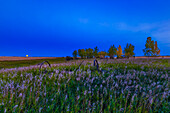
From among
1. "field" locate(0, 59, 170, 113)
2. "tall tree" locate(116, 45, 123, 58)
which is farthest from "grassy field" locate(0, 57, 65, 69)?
"tall tree" locate(116, 45, 123, 58)

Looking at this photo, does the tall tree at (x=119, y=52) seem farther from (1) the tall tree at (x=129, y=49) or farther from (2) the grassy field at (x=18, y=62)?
(2) the grassy field at (x=18, y=62)

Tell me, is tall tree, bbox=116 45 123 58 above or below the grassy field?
above

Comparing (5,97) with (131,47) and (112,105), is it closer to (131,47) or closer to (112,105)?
(112,105)

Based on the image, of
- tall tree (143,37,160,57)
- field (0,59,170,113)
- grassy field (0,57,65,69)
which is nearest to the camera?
field (0,59,170,113)

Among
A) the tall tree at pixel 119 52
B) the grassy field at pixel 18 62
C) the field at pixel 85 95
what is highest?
the tall tree at pixel 119 52

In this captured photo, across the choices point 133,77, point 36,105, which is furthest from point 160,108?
point 36,105

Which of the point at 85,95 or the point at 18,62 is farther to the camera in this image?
the point at 18,62

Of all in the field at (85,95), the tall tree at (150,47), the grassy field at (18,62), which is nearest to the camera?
the field at (85,95)

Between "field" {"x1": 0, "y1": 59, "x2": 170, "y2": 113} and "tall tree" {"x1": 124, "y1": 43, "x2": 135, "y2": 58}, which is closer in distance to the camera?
"field" {"x1": 0, "y1": 59, "x2": 170, "y2": 113}

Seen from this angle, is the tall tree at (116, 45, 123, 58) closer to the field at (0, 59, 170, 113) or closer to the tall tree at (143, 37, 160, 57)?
the tall tree at (143, 37, 160, 57)

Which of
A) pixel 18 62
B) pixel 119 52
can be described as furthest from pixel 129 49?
pixel 18 62

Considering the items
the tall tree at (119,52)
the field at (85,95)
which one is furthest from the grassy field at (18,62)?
the tall tree at (119,52)

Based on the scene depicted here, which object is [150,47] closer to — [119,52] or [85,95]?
[119,52]

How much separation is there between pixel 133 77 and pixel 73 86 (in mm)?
2739
